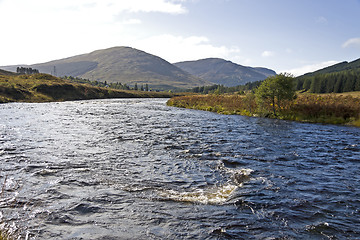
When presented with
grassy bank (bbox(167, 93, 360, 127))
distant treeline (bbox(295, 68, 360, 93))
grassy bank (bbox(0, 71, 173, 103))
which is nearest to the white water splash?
grassy bank (bbox(167, 93, 360, 127))

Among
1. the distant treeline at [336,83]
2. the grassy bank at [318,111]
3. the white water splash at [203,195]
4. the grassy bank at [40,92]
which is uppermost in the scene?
the distant treeline at [336,83]

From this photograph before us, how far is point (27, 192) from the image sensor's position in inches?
418

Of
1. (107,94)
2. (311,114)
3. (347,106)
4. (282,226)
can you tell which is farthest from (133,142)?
(107,94)

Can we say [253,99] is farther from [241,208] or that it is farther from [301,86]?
[301,86]

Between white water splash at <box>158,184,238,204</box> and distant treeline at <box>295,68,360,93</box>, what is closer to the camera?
white water splash at <box>158,184,238,204</box>

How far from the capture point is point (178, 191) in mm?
11250

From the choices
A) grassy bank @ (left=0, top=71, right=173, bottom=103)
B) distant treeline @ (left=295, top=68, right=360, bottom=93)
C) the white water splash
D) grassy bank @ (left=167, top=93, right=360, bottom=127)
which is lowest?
the white water splash

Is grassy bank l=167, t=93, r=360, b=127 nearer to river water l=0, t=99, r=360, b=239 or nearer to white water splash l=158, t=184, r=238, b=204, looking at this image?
river water l=0, t=99, r=360, b=239

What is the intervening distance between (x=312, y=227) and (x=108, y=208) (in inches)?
293

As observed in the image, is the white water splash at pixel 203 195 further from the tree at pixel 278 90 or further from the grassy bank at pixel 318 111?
the tree at pixel 278 90

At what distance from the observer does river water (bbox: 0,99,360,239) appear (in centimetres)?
→ 809

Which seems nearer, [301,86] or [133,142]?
[133,142]

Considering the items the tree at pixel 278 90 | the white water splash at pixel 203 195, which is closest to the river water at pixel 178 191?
the white water splash at pixel 203 195

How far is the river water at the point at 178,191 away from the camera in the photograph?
26.5 feet
